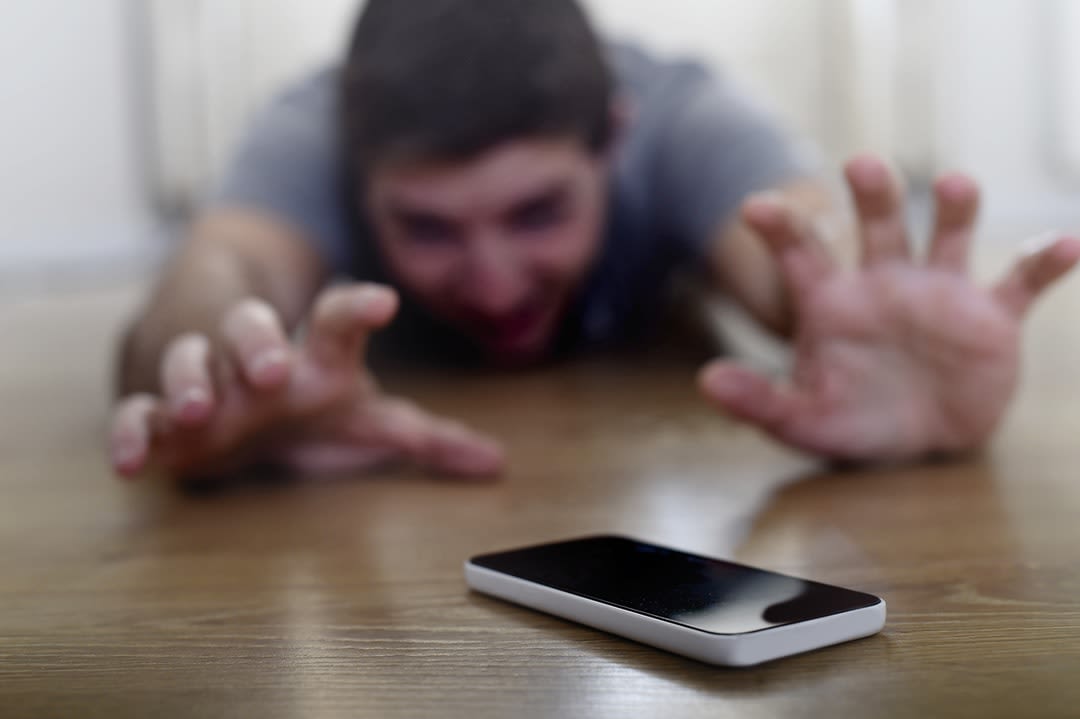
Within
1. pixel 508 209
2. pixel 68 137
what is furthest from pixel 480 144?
pixel 68 137

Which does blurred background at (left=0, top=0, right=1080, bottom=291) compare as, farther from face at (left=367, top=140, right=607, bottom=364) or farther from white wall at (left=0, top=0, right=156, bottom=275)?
face at (left=367, top=140, right=607, bottom=364)

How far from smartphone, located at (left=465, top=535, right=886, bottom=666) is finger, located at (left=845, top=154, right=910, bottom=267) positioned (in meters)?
0.34

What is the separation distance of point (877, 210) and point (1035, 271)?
104 millimetres

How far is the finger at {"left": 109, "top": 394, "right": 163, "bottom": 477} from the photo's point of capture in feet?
2.48

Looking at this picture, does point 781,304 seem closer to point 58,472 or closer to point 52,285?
point 58,472

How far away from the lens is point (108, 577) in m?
0.62

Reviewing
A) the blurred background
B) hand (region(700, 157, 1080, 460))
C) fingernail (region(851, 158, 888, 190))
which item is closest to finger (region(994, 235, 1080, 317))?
hand (region(700, 157, 1080, 460))

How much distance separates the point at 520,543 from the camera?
2.16 ft

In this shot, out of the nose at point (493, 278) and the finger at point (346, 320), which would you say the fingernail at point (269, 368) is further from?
the nose at point (493, 278)

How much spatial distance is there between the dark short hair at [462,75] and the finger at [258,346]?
1.22 feet

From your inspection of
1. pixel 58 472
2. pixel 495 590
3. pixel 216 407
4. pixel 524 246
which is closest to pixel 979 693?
pixel 495 590

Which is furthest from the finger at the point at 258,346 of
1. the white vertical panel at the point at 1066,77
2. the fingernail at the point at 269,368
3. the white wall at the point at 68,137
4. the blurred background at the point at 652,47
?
the white vertical panel at the point at 1066,77

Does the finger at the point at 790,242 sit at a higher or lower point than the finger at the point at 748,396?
higher

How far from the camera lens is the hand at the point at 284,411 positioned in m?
0.76
